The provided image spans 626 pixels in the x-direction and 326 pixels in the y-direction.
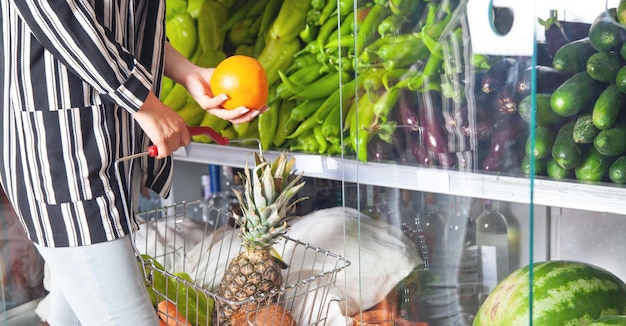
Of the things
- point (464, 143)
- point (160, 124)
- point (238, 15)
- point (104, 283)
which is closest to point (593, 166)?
point (464, 143)

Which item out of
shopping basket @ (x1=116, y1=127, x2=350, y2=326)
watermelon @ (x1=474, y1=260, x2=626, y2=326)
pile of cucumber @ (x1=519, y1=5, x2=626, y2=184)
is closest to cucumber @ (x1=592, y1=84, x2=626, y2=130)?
pile of cucumber @ (x1=519, y1=5, x2=626, y2=184)

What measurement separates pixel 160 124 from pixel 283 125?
93cm

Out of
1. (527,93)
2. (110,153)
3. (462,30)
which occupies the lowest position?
(110,153)

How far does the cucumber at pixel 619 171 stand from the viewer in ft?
5.16

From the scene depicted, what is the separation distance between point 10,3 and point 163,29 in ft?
1.20

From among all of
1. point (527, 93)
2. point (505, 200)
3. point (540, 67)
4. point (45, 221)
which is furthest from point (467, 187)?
point (45, 221)

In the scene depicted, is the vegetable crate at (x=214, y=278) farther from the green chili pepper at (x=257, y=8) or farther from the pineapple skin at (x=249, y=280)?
the green chili pepper at (x=257, y=8)

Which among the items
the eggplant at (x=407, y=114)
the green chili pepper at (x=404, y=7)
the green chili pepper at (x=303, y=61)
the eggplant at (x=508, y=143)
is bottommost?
the eggplant at (x=508, y=143)

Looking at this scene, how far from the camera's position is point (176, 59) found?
1.87m

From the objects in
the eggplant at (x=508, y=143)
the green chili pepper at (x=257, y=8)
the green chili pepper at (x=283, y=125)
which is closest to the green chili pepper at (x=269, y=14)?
the green chili pepper at (x=257, y=8)

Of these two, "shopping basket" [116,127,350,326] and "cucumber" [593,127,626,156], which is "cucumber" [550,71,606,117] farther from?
"shopping basket" [116,127,350,326]

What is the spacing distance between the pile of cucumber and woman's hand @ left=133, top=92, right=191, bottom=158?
711 mm

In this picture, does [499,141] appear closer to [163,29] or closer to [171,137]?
[171,137]

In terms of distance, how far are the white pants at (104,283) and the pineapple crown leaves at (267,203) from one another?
323 mm
